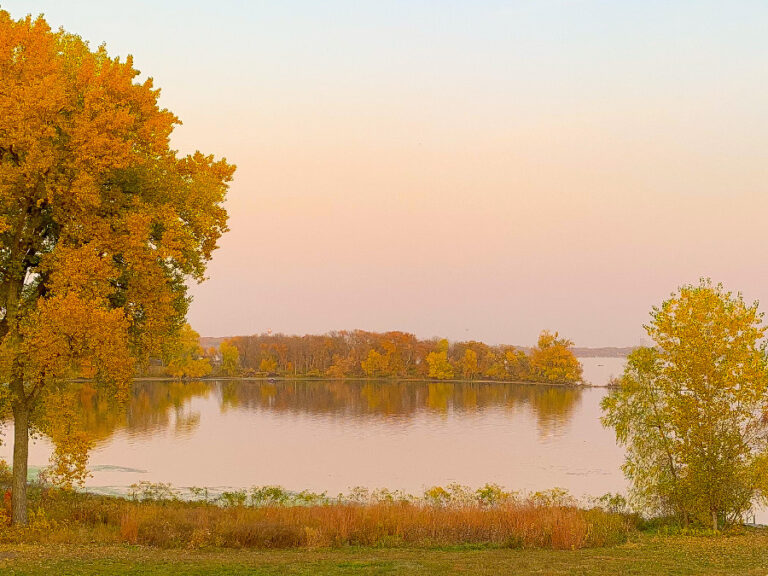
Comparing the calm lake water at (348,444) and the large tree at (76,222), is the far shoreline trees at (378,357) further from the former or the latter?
the large tree at (76,222)

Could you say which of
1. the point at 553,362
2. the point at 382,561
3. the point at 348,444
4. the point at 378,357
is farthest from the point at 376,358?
the point at 382,561

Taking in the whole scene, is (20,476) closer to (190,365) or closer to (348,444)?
(348,444)

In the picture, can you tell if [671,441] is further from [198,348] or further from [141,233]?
[198,348]

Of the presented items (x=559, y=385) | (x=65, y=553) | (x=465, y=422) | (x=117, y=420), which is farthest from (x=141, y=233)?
(x=559, y=385)

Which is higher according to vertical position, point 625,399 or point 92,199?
point 92,199

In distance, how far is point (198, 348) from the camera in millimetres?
174375

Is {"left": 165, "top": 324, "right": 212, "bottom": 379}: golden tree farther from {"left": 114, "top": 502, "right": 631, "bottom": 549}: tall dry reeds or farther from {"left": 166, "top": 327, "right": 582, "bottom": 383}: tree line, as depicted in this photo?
{"left": 114, "top": 502, "right": 631, "bottom": 549}: tall dry reeds

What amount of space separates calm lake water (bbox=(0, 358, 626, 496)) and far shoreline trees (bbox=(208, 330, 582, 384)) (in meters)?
52.6

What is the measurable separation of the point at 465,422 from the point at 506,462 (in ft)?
89.4

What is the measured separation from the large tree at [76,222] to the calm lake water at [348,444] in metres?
3.32

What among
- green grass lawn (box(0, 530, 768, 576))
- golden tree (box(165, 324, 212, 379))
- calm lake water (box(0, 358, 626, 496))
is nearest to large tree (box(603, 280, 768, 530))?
green grass lawn (box(0, 530, 768, 576))

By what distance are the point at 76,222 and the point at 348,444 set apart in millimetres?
43646

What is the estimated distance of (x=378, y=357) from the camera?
17488 centimetres

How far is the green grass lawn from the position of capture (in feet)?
50.5
